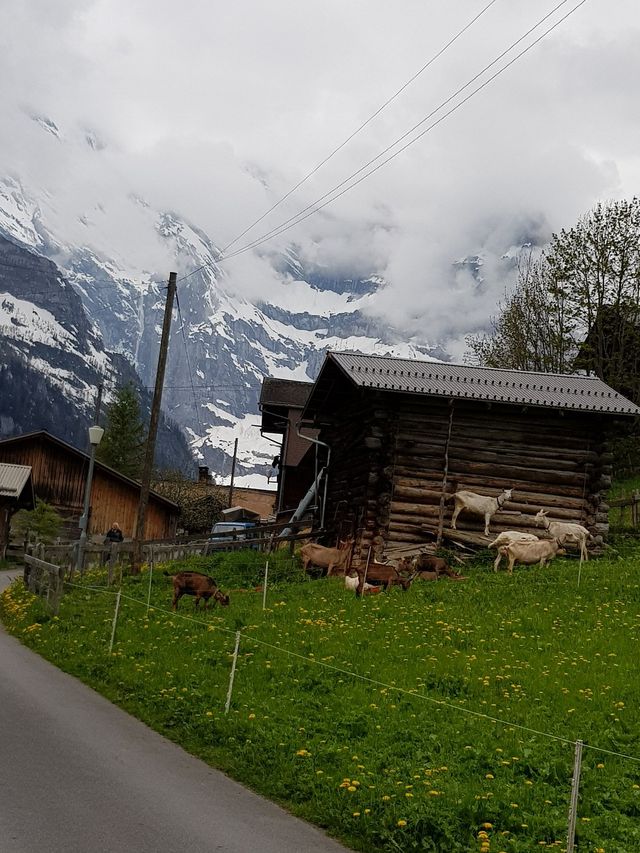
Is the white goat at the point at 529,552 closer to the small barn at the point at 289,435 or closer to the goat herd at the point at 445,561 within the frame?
the goat herd at the point at 445,561

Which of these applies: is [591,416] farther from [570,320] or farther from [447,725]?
[570,320]

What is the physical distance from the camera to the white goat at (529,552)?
992 inches

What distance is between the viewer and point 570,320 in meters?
50.1

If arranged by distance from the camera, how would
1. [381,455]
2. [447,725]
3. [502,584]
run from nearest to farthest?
[447,725] → [502,584] → [381,455]

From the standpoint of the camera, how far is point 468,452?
92.4 feet

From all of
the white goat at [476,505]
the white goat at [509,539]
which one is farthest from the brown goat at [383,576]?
the white goat at [476,505]

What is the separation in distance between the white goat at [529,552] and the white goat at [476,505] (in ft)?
6.10

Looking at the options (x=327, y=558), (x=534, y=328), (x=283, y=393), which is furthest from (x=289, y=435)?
(x=327, y=558)

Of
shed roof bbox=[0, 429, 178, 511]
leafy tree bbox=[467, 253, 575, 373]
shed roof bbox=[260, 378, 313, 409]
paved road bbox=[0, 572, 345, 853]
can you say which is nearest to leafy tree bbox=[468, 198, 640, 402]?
leafy tree bbox=[467, 253, 575, 373]

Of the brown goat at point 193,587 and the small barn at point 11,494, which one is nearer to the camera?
the brown goat at point 193,587

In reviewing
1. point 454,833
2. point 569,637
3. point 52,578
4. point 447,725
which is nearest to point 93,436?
point 52,578

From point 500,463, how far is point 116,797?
20.9 metres

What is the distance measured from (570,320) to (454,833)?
45037 mm

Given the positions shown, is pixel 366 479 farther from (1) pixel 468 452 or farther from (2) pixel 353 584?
(2) pixel 353 584
